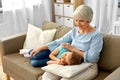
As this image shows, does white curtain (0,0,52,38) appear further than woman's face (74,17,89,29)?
Yes

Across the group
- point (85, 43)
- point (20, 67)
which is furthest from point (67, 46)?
point (20, 67)

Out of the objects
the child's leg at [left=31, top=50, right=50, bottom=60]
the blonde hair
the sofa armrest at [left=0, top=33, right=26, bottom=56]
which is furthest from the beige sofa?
the blonde hair

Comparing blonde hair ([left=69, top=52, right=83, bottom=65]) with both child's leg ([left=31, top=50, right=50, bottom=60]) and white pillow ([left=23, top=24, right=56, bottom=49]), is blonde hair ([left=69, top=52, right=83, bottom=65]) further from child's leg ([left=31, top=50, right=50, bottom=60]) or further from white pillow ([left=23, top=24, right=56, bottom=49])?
white pillow ([left=23, top=24, right=56, bottom=49])

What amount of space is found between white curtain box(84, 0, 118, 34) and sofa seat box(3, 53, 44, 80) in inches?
79.5

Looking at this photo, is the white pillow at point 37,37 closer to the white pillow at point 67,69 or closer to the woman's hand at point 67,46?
the woman's hand at point 67,46

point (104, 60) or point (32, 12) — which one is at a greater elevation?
point (32, 12)

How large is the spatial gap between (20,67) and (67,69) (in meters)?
0.67

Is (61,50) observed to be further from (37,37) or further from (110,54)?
(37,37)

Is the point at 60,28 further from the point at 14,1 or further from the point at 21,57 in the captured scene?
the point at 14,1

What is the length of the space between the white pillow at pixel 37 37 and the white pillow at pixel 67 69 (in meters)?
0.63

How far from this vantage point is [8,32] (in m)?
3.65

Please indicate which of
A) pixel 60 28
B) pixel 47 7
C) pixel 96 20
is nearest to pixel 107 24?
pixel 96 20

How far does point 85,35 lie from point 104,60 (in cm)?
30

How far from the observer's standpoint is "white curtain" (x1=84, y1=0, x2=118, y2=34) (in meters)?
3.62
